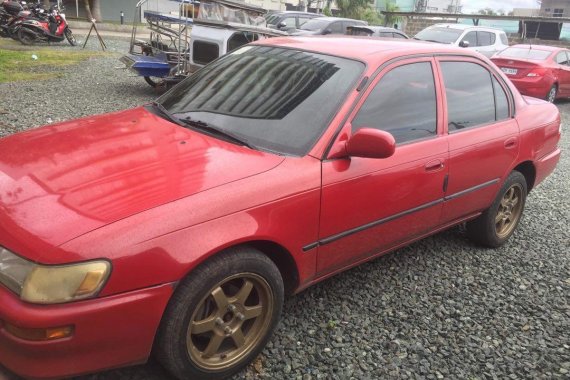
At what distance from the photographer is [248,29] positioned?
27.9 ft

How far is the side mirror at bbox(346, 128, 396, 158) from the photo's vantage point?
8.41 ft

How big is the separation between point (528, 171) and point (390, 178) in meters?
2.03

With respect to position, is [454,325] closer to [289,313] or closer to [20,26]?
[289,313]

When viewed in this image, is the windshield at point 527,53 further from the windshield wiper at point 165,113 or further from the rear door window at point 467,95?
the windshield wiper at point 165,113

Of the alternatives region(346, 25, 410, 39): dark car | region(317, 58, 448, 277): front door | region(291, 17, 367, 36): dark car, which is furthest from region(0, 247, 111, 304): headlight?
region(291, 17, 367, 36): dark car

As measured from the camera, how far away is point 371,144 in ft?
8.46

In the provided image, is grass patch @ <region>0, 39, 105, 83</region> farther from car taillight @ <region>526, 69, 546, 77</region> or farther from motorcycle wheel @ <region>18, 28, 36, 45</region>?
car taillight @ <region>526, 69, 546, 77</region>

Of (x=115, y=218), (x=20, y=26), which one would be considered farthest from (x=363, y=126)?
(x=20, y=26)

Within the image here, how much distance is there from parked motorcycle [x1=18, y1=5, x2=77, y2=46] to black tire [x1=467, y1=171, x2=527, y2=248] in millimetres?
14755

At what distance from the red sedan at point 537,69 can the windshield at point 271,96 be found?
9905 mm

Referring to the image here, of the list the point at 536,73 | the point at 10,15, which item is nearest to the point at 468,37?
the point at 536,73

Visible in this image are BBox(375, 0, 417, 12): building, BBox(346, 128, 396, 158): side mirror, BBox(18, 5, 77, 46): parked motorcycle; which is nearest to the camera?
BBox(346, 128, 396, 158): side mirror

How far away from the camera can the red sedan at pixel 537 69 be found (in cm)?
1141

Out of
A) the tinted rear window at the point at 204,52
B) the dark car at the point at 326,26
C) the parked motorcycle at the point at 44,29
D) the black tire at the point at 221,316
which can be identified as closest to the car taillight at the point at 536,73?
the dark car at the point at 326,26
